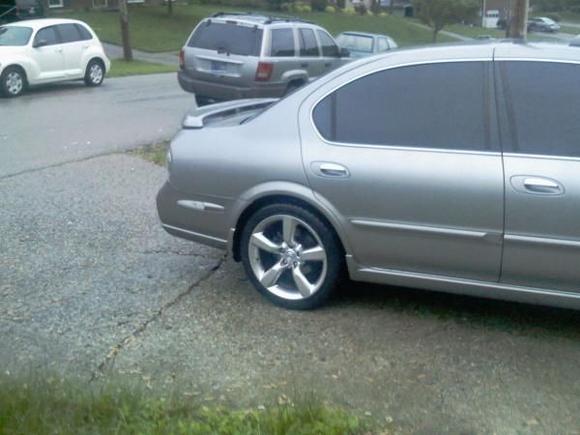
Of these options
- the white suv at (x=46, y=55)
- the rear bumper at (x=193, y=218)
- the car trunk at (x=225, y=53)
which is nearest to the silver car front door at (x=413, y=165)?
the rear bumper at (x=193, y=218)

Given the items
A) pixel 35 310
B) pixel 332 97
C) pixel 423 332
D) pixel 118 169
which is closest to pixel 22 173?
pixel 118 169

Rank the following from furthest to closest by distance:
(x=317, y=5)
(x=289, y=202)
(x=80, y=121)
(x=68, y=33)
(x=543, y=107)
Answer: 1. (x=317, y=5)
2. (x=68, y=33)
3. (x=80, y=121)
4. (x=289, y=202)
5. (x=543, y=107)

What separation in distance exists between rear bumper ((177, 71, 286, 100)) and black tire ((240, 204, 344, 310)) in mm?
8228

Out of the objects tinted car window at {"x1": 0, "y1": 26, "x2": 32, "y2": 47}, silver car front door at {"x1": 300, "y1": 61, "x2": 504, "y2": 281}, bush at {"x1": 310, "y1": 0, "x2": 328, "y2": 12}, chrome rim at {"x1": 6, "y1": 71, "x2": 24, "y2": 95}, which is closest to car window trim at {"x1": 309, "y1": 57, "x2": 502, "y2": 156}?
silver car front door at {"x1": 300, "y1": 61, "x2": 504, "y2": 281}

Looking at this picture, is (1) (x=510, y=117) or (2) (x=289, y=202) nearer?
(1) (x=510, y=117)

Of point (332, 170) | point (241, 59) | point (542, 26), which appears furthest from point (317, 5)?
point (332, 170)

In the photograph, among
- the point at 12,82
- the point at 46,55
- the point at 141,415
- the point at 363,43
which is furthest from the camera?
the point at 363,43

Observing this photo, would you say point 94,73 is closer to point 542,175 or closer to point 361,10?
point 542,175

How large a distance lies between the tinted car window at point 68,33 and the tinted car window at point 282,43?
7.37 meters

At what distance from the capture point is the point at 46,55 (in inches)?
754

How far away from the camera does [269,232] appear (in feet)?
17.9

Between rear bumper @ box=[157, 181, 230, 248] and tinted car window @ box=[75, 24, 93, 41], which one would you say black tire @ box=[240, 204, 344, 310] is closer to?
rear bumper @ box=[157, 181, 230, 248]

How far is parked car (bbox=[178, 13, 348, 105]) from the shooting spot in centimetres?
1355

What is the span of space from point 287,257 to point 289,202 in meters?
0.36
